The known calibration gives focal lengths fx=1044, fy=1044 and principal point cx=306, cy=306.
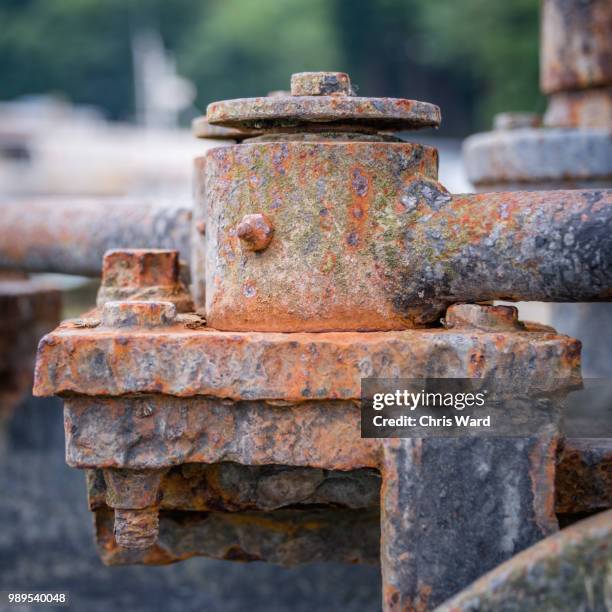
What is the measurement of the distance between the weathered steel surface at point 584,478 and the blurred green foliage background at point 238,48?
31.4 metres

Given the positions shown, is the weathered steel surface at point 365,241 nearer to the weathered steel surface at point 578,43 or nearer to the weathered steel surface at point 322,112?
the weathered steel surface at point 322,112

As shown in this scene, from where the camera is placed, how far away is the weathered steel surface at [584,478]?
1999 mm

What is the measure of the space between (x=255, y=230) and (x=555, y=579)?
2.70 ft

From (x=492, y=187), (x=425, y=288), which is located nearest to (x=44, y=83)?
(x=492, y=187)

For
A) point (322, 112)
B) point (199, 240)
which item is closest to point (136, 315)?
point (322, 112)

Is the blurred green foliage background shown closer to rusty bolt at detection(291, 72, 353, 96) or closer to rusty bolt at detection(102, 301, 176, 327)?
rusty bolt at detection(291, 72, 353, 96)

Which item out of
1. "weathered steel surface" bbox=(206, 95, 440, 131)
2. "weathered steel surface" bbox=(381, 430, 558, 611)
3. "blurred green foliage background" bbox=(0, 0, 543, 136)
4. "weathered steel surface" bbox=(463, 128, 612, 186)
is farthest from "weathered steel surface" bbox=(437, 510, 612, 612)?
"blurred green foliage background" bbox=(0, 0, 543, 136)

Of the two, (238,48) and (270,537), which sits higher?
(238,48)

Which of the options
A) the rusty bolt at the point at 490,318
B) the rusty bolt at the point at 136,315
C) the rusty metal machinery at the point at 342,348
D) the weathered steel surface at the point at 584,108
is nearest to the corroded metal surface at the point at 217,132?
the rusty metal machinery at the point at 342,348

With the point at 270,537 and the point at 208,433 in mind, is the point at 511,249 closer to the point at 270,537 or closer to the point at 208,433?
the point at 208,433

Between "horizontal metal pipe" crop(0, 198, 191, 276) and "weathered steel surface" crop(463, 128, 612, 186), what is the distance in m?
1.92

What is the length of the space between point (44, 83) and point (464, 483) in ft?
139

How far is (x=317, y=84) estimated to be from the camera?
6.69 feet

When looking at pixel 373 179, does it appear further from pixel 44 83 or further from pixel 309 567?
pixel 44 83
